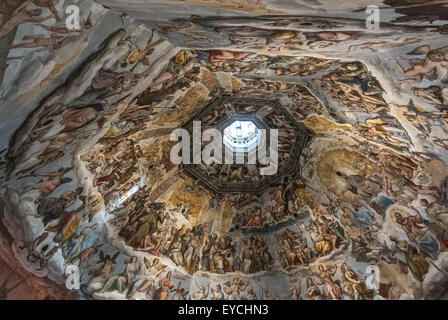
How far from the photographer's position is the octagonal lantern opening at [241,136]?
12227mm

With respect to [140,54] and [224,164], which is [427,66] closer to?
[140,54]

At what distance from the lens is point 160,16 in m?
6.17

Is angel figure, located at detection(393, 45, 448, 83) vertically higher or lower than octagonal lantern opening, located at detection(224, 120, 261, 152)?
higher

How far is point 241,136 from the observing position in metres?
12.7

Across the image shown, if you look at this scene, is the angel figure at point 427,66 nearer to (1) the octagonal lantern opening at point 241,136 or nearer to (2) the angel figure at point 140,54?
(2) the angel figure at point 140,54

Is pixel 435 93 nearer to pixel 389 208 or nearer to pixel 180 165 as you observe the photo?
pixel 389 208

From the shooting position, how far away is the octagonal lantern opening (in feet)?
40.1

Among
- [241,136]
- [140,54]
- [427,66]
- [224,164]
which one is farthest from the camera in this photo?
[241,136]

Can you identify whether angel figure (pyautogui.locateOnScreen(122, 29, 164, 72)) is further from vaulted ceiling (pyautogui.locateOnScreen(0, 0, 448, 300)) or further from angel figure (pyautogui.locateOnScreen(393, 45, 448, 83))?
angel figure (pyautogui.locateOnScreen(393, 45, 448, 83))

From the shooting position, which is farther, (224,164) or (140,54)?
(224,164)

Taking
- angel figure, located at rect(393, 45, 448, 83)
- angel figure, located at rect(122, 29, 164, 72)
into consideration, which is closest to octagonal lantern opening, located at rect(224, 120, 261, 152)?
angel figure, located at rect(122, 29, 164, 72)

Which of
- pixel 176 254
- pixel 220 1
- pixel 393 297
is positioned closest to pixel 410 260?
pixel 393 297

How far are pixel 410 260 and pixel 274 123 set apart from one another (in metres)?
5.16

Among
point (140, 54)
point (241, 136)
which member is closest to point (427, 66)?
point (140, 54)
